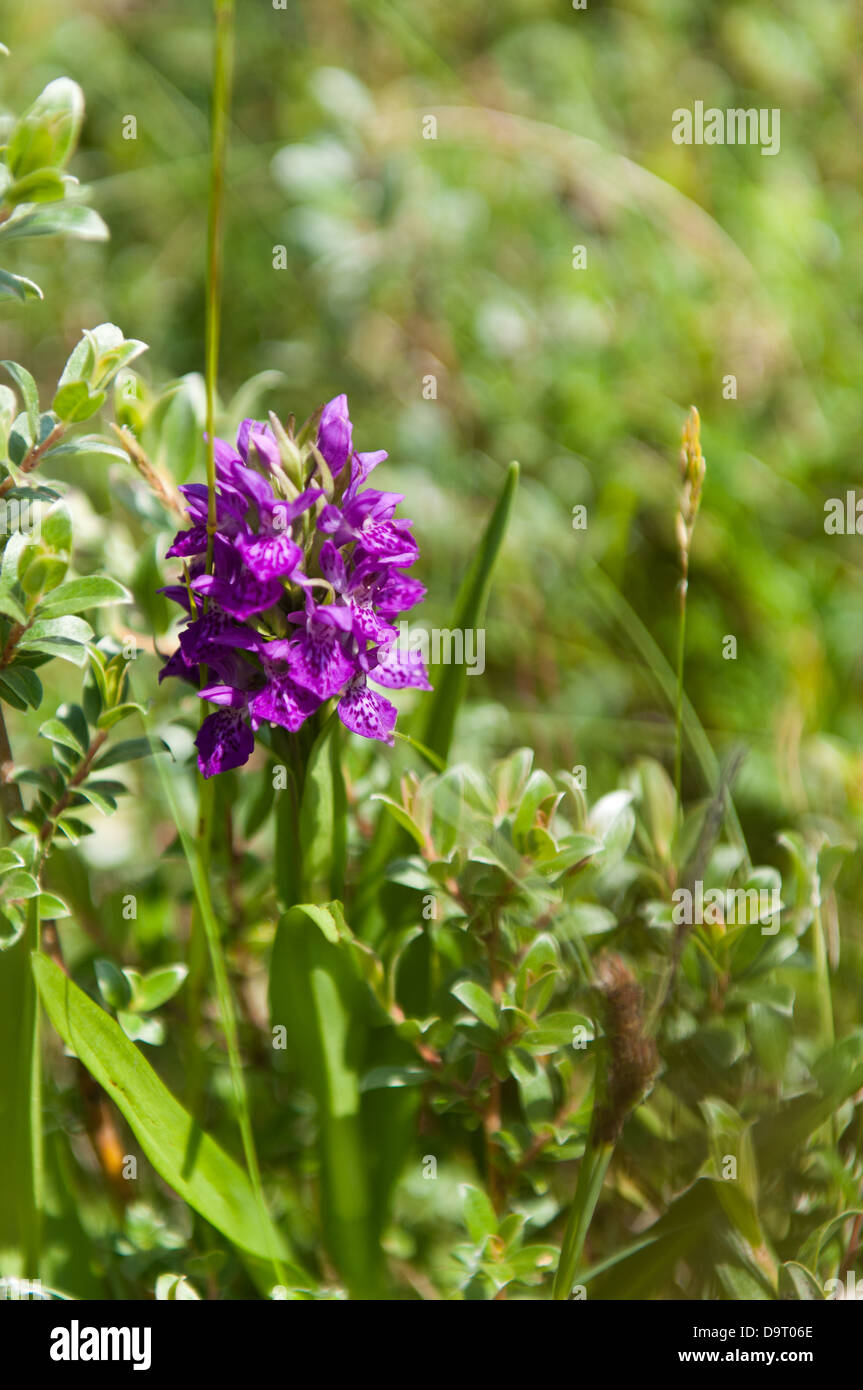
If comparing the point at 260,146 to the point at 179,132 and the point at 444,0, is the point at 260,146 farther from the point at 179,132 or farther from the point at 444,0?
the point at 444,0

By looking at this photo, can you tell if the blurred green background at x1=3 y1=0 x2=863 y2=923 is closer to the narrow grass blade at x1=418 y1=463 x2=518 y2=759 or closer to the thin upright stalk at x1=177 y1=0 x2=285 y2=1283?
the narrow grass blade at x1=418 y1=463 x2=518 y2=759

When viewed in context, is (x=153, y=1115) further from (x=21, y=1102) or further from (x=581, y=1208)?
(x=581, y=1208)

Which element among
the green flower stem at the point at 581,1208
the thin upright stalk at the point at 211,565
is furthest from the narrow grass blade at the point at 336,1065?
the green flower stem at the point at 581,1208

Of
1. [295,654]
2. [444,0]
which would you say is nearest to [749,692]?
[295,654]

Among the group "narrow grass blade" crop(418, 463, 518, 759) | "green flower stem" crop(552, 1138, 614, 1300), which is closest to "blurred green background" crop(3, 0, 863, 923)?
"narrow grass blade" crop(418, 463, 518, 759)
